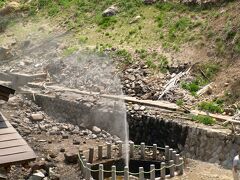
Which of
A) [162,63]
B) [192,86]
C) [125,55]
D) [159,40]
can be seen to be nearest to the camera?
[192,86]

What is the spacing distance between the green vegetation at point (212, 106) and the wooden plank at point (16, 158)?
45.7ft

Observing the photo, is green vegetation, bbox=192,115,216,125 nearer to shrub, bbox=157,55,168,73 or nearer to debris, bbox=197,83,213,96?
debris, bbox=197,83,213,96

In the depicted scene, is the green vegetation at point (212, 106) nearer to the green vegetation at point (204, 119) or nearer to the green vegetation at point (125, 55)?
the green vegetation at point (204, 119)

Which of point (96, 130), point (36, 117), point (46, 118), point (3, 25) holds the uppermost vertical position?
point (3, 25)

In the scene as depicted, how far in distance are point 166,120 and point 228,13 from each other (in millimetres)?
9014

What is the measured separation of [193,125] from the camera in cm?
2067

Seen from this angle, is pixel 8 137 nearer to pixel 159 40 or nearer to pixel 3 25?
pixel 159 40

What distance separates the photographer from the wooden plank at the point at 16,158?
29.7ft

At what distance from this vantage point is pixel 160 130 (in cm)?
2198

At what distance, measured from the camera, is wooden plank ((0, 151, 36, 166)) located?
9.04 meters

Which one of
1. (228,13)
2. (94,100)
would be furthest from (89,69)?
(228,13)

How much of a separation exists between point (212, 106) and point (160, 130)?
2435 mm

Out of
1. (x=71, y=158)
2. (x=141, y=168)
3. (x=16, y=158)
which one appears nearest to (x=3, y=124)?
(x=16, y=158)

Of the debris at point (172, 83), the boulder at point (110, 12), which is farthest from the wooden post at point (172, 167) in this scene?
the boulder at point (110, 12)
